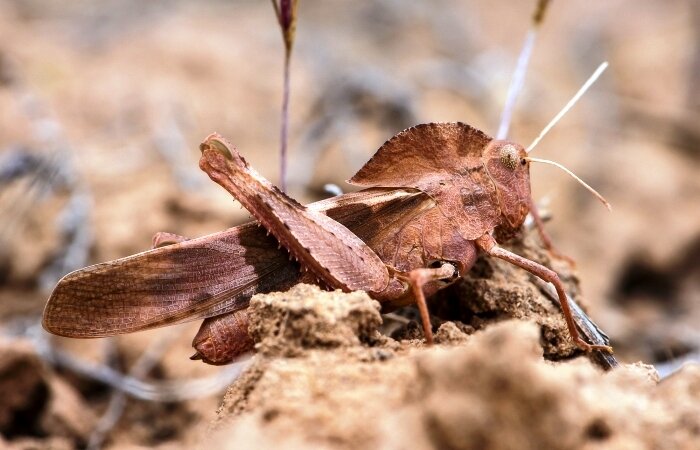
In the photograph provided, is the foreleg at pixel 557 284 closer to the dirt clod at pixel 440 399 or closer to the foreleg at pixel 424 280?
the foreleg at pixel 424 280

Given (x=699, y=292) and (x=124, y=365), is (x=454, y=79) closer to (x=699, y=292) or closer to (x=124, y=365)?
(x=699, y=292)

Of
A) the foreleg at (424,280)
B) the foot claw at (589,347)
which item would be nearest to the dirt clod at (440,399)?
the foreleg at (424,280)

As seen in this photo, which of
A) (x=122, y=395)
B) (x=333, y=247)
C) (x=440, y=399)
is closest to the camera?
(x=440, y=399)

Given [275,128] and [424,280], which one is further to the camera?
[275,128]

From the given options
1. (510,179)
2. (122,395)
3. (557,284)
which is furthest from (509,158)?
(122,395)


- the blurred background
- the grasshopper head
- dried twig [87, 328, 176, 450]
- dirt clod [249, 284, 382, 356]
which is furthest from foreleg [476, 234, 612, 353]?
dried twig [87, 328, 176, 450]

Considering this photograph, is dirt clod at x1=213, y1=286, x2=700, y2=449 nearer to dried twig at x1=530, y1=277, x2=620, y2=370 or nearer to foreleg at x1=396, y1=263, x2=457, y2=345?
foreleg at x1=396, y1=263, x2=457, y2=345

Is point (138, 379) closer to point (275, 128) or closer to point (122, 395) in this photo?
point (122, 395)
